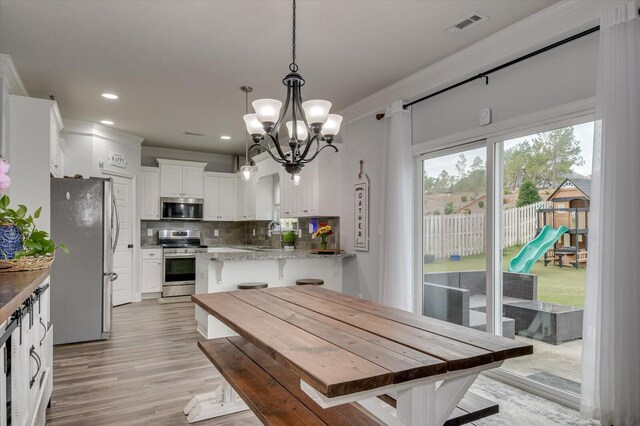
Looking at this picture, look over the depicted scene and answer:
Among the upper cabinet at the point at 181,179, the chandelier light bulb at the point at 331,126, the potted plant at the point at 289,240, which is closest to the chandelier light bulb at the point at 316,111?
the chandelier light bulb at the point at 331,126

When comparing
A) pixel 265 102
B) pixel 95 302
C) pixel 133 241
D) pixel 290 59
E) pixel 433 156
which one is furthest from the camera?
pixel 133 241

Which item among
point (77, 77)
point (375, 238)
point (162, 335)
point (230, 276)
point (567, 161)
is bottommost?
point (162, 335)

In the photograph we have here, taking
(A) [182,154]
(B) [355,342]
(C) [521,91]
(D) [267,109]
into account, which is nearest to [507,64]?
(C) [521,91]

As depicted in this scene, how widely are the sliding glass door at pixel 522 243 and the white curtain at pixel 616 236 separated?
0.33 meters

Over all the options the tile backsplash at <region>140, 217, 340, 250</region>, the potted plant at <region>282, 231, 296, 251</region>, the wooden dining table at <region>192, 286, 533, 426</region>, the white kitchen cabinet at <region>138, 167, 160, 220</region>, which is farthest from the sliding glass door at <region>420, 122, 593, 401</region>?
the white kitchen cabinet at <region>138, 167, 160, 220</region>

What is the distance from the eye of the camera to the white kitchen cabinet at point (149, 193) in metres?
7.23

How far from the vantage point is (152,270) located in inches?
277

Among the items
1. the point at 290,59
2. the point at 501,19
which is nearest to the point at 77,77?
the point at 290,59

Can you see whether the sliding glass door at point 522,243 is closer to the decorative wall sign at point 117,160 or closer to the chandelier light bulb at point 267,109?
the chandelier light bulb at point 267,109

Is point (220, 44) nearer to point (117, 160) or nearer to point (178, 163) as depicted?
point (117, 160)

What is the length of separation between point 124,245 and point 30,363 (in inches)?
195

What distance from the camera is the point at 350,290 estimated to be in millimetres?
5125

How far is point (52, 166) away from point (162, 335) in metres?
2.18

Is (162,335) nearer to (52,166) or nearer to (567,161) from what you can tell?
(52,166)
